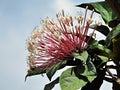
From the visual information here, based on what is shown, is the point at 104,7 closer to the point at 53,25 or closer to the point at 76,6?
the point at 76,6

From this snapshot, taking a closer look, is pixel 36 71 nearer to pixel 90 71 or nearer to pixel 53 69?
pixel 53 69

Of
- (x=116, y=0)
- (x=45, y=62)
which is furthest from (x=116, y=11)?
(x=45, y=62)

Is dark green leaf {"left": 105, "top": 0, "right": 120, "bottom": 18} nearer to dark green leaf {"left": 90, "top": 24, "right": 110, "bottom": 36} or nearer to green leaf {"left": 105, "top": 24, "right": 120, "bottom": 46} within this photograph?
green leaf {"left": 105, "top": 24, "right": 120, "bottom": 46}

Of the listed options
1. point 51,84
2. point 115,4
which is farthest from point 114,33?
point 51,84

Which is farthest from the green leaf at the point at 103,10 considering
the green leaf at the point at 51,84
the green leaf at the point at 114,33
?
the green leaf at the point at 51,84

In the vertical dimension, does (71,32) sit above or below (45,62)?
above

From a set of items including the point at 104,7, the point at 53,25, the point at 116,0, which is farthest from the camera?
the point at 104,7
